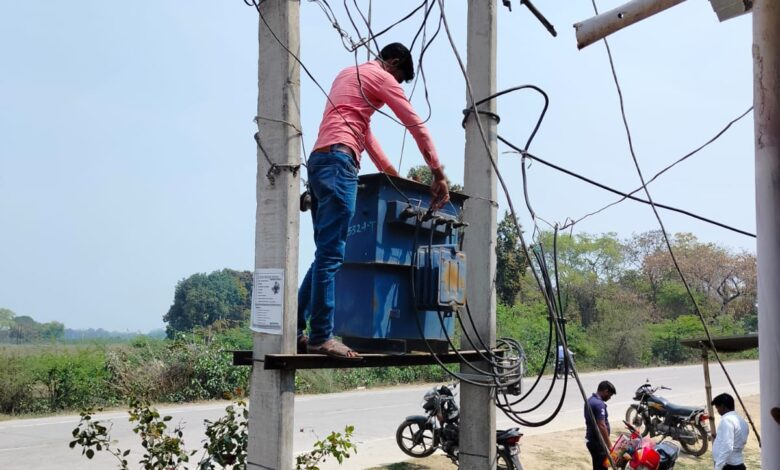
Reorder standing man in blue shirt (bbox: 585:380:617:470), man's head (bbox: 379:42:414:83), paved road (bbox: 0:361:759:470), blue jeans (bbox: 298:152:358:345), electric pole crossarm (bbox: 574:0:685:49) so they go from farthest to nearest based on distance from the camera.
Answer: paved road (bbox: 0:361:759:470)
standing man in blue shirt (bbox: 585:380:617:470)
man's head (bbox: 379:42:414:83)
blue jeans (bbox: 298:152:358:345)
electric pole crossarm (bbox: 574:0:685:49)

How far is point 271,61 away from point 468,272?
198 centimetres

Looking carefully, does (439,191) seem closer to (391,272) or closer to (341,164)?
(391,272)

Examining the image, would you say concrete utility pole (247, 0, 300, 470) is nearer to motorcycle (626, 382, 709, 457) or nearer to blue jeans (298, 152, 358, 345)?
blue jeans (298, 152, 358, 345)

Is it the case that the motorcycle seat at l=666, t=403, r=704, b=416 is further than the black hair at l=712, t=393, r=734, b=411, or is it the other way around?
the motorcycle seat at l=666, t=403, r=704, b=416

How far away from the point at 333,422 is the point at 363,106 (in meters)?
11.2

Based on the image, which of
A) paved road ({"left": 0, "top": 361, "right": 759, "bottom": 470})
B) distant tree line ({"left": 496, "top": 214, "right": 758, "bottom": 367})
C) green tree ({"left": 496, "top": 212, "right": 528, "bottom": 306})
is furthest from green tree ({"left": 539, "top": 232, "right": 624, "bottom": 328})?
paved road ({"left": 0, "top": 361, "right": 759, "bottom": 470})

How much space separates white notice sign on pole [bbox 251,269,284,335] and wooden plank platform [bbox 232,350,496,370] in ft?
0.43

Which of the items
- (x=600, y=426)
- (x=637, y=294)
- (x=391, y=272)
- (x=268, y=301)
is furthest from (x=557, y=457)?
(x=637, y=294)

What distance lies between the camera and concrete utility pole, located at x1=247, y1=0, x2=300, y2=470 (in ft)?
10.8

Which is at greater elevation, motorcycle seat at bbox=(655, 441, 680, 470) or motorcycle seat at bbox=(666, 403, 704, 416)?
motorcycle seat at bbox=(666, 403, 704, 416)

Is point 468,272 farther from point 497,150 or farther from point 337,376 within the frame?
point 337,376

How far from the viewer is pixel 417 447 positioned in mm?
11414

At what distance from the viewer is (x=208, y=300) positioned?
61844 millimetres

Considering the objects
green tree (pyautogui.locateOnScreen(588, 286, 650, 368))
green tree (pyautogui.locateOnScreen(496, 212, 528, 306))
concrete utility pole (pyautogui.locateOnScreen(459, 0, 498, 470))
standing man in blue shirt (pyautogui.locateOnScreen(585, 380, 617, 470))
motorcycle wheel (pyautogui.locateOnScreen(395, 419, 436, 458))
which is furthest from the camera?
green tree (pyautogui.locateOnScreen(496, 212, 528, 306))
